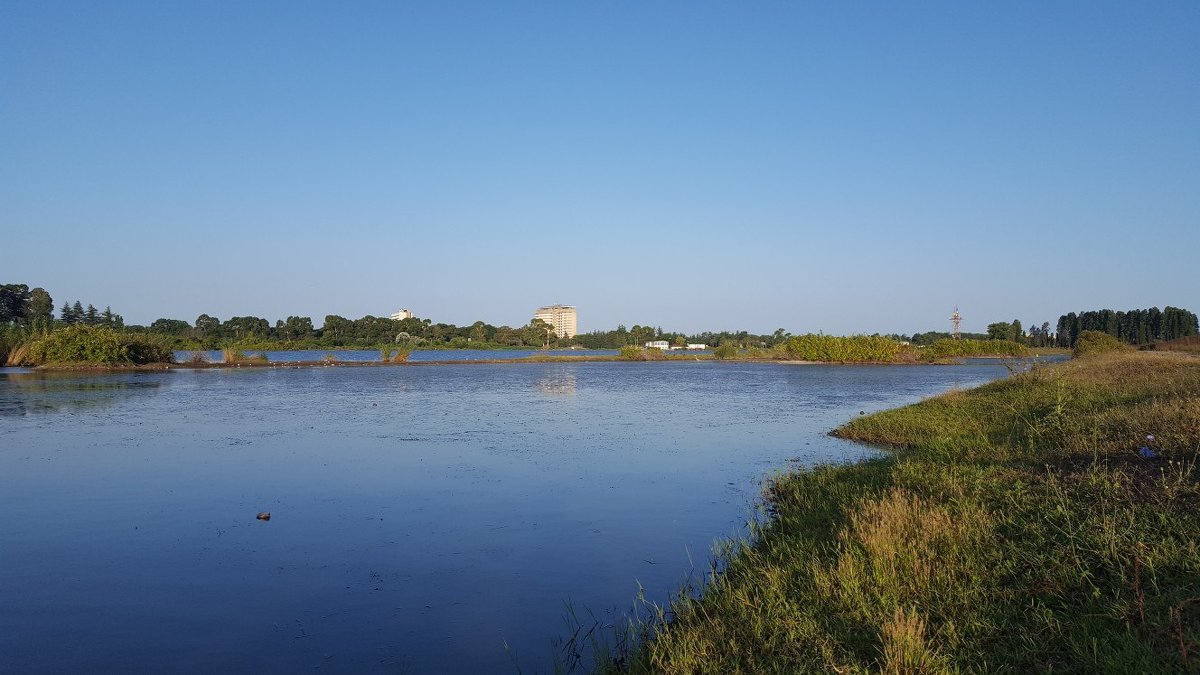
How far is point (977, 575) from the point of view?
6.79 metres

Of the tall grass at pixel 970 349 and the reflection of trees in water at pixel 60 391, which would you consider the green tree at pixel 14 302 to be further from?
the tall grass at pixel 970 349

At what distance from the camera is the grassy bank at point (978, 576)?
5.36 metres

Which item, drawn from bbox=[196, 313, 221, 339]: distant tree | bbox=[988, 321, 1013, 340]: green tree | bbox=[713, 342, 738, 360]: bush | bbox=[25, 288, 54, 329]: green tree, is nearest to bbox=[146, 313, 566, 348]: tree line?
bbox=[196, 313, 221, 339]: distant tree

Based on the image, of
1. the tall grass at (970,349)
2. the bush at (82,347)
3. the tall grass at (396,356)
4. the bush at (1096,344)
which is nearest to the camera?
the bush at (1096,344)

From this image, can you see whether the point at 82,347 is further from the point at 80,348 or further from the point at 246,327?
the point at 246,327

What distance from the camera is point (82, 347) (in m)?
55.5

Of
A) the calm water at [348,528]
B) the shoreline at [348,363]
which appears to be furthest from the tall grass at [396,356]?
the calm water at [348,528]

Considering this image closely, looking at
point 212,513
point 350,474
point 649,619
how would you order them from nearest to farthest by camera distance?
point 649,619
point 212,513
point 350,474

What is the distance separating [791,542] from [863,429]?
44.5 ft

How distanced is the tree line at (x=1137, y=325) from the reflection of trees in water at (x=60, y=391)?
359 feet

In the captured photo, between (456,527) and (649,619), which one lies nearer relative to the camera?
(649,619)

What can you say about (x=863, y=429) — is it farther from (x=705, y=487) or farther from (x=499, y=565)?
(x=499, y=565)

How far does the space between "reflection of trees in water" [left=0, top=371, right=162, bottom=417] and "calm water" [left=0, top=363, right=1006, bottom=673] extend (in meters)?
2.47

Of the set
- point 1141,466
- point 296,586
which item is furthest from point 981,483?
point 296,586
